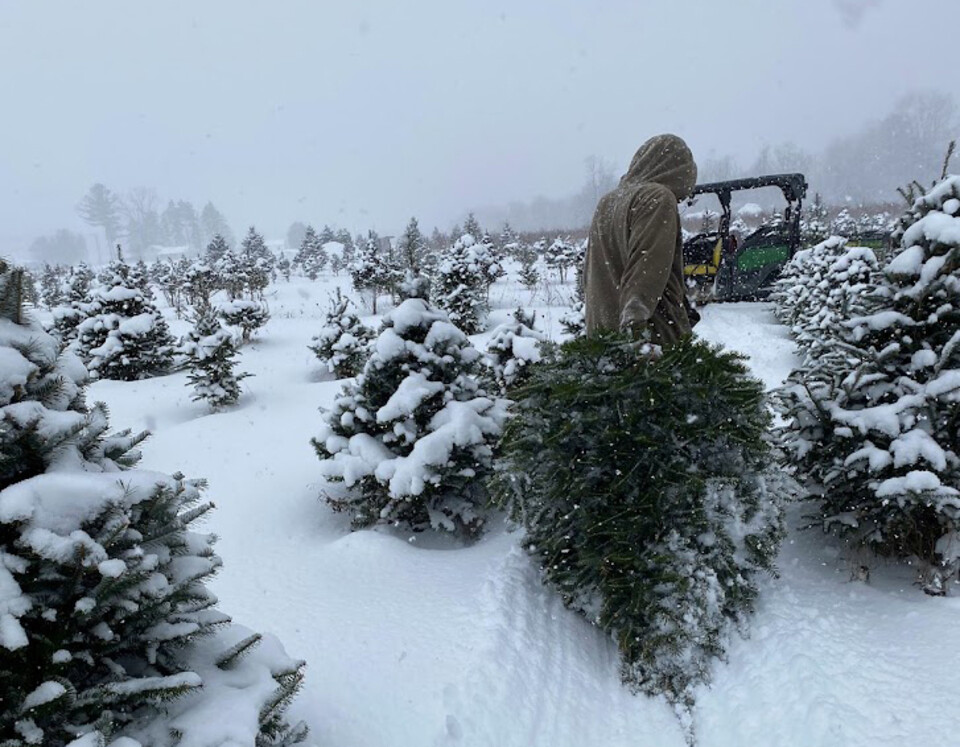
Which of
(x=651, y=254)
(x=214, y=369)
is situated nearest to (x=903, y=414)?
(x=651, y=254)

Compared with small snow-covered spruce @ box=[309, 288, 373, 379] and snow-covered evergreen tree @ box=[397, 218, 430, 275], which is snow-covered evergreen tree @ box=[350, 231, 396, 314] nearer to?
snow-covered evergreen tree @ box=[397, 218, 430, 275]

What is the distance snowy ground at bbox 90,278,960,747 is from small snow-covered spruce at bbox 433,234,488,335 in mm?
10272

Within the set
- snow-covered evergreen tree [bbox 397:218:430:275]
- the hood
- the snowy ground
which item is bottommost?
the snowy ground

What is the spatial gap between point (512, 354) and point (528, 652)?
3461 mm

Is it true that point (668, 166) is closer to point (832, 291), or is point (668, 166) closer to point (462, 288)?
point (832, 291)

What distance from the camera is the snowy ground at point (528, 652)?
2.20 m

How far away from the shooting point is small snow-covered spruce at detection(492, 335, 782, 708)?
254 centimetres

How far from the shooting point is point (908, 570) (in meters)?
3.01

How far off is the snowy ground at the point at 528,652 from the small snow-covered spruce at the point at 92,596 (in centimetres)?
66

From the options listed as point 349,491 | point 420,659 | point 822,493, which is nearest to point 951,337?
point 822,493

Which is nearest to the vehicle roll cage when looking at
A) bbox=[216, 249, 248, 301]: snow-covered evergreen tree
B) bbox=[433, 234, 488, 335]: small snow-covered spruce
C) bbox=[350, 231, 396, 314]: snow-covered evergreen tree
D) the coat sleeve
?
bbox=[433, 234, 488, 335]: small snow-covered spruce

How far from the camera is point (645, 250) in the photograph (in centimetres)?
289

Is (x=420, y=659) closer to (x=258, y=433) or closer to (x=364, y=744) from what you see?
(x=364, y=744)

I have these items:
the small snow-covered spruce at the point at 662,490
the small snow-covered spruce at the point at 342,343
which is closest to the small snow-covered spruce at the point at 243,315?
the small snow-covered spruce at the point at 342,343
